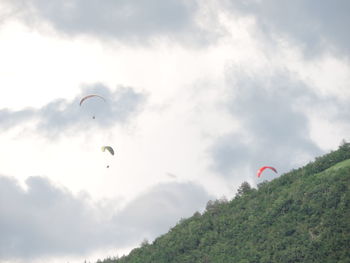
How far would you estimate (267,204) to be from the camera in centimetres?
14375

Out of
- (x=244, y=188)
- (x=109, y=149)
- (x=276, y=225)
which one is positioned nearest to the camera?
(x=109, y=149)

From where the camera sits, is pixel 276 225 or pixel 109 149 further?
pixel 276 225

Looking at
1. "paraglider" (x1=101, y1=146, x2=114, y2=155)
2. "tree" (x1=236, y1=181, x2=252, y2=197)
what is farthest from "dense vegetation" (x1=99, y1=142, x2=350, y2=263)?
"paraglider" (x1=101, y1=146, x2=114, y2=155)

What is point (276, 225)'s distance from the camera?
133 metres

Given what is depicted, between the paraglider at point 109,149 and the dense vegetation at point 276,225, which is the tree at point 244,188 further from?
the paraglider at point 109,149

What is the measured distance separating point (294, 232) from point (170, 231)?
38.4m

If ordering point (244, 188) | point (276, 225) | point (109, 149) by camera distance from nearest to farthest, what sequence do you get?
point (109, 149) < point (276, 225) < point (244, 188)

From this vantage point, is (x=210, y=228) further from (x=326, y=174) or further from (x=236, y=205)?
(x=326, y=174)

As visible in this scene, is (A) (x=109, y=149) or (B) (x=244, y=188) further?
(B) (x=244, y=188)

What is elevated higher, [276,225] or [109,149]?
[109,149]

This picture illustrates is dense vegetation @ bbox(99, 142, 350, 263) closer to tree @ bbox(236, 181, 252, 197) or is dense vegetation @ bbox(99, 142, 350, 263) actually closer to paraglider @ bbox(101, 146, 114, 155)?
tree @ bbox(236, 181, 252, 197)

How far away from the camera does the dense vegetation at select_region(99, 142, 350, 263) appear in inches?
4724

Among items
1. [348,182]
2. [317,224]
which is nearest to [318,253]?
[317,224]

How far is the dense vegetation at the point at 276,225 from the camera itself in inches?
4724
